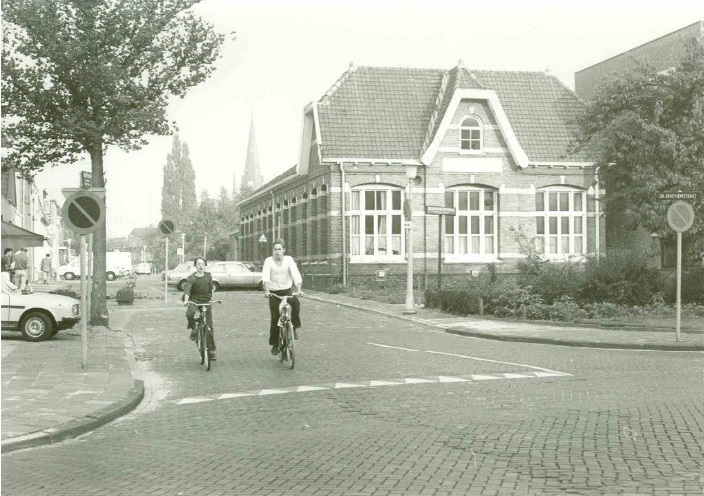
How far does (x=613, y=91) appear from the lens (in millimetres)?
Result: 26141

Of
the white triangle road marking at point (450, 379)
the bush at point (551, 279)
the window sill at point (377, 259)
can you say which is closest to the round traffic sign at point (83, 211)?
the white triangle road marking at point (450, 379)

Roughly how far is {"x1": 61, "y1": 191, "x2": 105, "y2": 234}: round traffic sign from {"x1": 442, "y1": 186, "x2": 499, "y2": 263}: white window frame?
89.3 feet

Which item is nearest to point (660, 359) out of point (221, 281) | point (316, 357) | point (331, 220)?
point (316, 357)

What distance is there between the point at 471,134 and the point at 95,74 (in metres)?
22.6

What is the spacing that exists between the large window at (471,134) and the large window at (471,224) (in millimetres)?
1817

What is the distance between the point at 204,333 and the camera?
→ 14516mm

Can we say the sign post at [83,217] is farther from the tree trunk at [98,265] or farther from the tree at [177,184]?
the tree at [177,184]

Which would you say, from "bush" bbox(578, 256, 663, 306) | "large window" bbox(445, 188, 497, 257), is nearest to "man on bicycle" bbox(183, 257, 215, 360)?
"bush" bbox(578, 256, 663, 306)

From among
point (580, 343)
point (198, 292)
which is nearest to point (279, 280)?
point (198, 292)

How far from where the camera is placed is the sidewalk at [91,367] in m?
9.39

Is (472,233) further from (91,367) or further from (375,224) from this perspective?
(91,367)

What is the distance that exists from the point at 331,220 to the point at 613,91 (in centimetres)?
1586

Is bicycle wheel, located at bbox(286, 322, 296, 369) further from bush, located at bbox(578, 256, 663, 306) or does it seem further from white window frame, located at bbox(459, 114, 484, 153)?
white window frame, located at bbox(459, 114, 484, 153)

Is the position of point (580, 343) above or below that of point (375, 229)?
below
